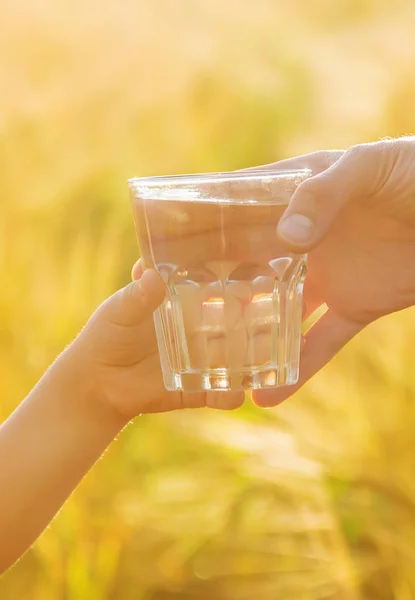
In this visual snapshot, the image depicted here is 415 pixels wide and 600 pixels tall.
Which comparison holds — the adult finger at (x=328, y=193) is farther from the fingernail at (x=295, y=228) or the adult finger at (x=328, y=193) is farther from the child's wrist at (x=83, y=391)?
the child's wrist at (x=83, y=391)

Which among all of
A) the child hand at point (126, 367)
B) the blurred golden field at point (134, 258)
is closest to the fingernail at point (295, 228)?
the child hand at point (126, 367)

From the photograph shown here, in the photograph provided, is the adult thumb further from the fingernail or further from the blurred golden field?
the blurred golden field

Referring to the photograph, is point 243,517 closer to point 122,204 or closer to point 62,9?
point 122,204

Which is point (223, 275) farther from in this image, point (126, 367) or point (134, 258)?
point (134, 258)

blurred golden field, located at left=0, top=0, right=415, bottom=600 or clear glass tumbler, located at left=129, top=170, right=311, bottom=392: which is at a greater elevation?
clear glass tumbler, located at left=129, top=170, right=311, bottom=392

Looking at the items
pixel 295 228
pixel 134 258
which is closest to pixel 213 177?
pixel 295 228

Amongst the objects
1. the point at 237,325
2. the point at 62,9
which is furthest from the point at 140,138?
the point at 237,325

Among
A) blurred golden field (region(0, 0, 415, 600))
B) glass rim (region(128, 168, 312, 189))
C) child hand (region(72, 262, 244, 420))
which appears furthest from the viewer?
blurred golden field (region(0, 0, 415, 600))

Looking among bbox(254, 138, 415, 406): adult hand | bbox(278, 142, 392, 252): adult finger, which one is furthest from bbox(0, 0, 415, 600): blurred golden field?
bbox(278, 142, 392, 252): adult finger
